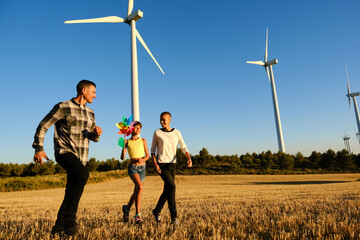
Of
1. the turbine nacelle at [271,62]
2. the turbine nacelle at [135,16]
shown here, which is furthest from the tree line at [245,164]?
the turbine nacelle at [135,16]

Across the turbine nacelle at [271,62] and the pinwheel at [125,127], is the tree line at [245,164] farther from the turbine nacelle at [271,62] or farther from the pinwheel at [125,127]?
the pinwheel at [125,127]

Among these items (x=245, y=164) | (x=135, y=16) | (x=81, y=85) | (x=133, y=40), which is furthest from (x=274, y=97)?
(x=81, y=85)

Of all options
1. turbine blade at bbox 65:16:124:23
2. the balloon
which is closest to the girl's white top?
the balloon

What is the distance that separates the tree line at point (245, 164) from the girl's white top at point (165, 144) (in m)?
36.9

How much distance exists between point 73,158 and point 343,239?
4021mm

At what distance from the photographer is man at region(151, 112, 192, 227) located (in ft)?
18.2

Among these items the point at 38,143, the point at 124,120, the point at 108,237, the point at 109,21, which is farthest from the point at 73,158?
the point at 109,21

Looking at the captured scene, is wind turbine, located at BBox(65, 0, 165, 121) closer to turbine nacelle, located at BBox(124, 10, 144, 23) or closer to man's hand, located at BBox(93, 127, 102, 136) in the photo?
turbine nacelle, located at BBox(124, 10, 144, 23)

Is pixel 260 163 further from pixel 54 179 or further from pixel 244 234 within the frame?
pixel 244 234

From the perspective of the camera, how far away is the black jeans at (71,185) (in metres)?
4.08

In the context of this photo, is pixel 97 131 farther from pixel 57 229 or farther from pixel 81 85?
pixel 57 229

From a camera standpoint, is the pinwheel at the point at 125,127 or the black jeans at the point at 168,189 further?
the pinwheel at the point at 125,127

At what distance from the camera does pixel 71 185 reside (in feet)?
13.6

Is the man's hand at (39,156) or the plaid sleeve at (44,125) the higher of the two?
the plaid sleeve at (44,125)
